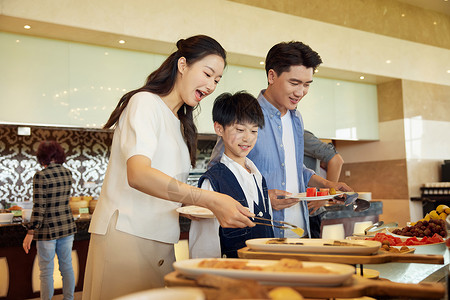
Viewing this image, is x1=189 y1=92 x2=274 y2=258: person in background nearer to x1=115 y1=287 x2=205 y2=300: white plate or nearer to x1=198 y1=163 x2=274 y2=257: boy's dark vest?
x1=198 y1=163 x2=274 y2=257: boy's dark vest

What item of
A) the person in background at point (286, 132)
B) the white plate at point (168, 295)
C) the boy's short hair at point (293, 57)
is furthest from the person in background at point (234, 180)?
the white plate at point (168, 295)

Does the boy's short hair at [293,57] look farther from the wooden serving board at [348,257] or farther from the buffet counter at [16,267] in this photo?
the buffet counter at [16,267]

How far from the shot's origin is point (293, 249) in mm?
902

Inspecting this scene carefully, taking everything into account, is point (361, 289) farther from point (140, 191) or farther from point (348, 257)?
point (140, 191)

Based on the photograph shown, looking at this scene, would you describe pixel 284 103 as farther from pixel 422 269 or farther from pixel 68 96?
pixel 68 96

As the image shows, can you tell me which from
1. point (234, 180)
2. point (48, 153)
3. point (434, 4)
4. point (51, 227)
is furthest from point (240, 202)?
point (434, 4)

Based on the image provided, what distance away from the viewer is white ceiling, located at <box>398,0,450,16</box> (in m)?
5.29

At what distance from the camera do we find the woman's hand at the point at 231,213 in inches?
38.8

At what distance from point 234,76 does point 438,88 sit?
300 cm

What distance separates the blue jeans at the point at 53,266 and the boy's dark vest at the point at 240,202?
2036 millimetres

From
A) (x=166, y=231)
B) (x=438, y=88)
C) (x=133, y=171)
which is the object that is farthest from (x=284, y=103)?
(x=438, y=88)

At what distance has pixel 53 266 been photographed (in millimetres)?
3051

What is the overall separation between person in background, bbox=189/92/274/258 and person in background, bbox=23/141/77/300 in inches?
76.5

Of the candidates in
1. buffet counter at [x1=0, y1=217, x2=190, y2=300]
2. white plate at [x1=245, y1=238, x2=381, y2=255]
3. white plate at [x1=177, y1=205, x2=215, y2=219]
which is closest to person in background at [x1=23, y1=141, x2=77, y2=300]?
buffet counter at [x1=0, y1=217, x2=190, y2=300]
